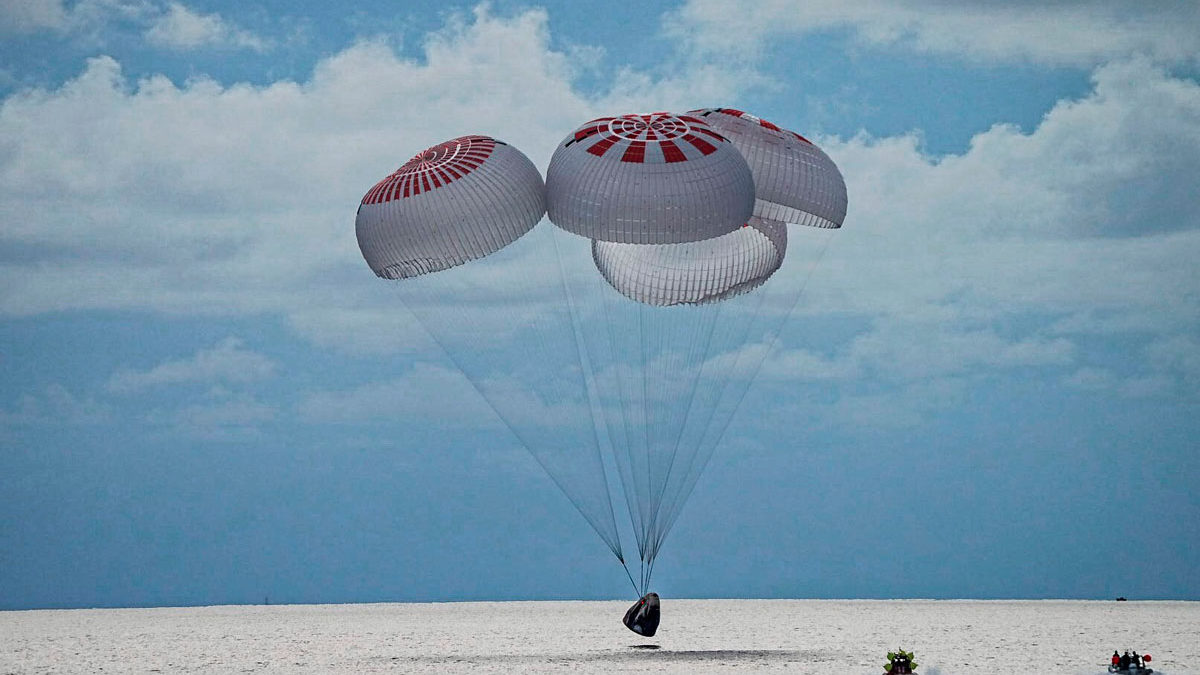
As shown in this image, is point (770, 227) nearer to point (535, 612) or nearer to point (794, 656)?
point (794, 656)

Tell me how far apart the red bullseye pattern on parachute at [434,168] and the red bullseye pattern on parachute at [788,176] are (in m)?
3.91

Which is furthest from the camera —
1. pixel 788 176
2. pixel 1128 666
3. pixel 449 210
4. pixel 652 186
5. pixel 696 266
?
pixel 696 266

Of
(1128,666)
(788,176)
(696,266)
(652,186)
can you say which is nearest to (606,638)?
(696,266)

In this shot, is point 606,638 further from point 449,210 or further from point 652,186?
Answer: point 652,186

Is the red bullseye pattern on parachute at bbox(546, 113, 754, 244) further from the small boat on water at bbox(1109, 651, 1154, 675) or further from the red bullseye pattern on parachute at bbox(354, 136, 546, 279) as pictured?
the small boat on water at bbox(1109, 651, 1154, 675)

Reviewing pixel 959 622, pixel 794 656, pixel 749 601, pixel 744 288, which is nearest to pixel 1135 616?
pixel 959 622

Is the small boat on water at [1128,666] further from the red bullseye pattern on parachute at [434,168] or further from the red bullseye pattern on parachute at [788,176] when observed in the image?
the red bullseye pattern on parachute at [434,168]

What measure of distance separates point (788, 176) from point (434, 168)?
5.78m

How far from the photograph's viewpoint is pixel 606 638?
29.5m

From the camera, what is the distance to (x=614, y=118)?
21.4 m

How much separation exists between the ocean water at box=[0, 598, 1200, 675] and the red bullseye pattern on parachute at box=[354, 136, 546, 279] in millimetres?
7104

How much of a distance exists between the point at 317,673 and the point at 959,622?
1776 cm

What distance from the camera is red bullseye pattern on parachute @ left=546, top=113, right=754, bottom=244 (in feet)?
65.2

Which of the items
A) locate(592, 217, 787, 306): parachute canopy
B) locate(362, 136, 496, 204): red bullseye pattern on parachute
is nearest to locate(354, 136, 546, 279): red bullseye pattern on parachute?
locate(362, 136, 496, 204): red bullseye pattern on parachute
